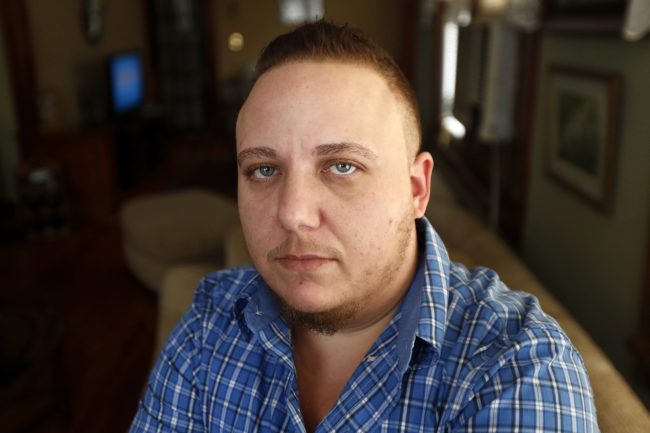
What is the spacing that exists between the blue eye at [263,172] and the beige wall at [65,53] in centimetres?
433

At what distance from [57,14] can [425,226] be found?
4.89 m

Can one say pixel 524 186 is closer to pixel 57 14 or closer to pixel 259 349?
pixel 259 349

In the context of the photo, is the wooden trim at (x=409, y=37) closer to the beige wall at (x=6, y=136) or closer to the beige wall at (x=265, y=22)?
the beige wall at (x=265, y=22)

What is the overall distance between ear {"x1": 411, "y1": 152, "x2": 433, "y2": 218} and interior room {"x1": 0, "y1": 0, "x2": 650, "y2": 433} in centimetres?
35

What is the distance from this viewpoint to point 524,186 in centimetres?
288

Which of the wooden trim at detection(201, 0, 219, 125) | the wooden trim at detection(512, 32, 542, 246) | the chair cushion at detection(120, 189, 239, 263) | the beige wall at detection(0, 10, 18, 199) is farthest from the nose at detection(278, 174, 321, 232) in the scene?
the wooden trim at detection(201, 0, 219, 125)

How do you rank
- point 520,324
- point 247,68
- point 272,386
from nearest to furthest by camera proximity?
point 520,324
point 272,386
point 247,68

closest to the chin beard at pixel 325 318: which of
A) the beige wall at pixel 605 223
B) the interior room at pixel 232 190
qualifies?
the interior room at pixel 232 190

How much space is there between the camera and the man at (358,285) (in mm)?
877

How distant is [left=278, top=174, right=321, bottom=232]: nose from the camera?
903 millimetres

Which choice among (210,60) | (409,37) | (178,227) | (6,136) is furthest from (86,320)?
(210,60)

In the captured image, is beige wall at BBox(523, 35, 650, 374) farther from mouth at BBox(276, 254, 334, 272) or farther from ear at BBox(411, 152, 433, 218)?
mouth at BBox(276, 254, 334, 272)

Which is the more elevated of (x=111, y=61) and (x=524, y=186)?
(x=111, y=61)

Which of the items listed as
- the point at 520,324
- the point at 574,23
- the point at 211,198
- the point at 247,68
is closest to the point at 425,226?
the point at 520,324
